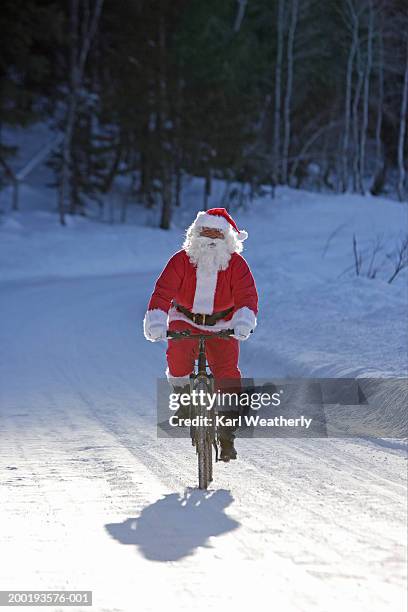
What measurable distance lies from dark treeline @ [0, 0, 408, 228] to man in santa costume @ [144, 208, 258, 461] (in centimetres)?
2399

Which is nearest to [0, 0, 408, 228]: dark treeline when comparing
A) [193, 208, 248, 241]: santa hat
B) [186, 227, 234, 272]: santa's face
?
[193, 208, 248, 241]: santa hat

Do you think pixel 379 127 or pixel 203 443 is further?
pixel 379 127

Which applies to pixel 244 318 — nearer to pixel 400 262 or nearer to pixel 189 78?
pixel 400 262

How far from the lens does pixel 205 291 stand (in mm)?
5934

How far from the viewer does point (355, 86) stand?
38.0 m

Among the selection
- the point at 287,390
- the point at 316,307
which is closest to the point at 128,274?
the point at 316,307

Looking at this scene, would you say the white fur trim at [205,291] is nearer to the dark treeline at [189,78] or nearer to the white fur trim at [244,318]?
the white fur trim at [244,318]

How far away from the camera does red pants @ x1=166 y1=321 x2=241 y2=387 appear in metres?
5.88

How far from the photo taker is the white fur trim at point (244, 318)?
5.61 m

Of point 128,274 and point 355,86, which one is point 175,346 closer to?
point 128,274

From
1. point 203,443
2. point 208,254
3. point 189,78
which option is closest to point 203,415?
point 203,443

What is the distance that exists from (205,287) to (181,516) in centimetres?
152

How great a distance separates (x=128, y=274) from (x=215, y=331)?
17.3 meters

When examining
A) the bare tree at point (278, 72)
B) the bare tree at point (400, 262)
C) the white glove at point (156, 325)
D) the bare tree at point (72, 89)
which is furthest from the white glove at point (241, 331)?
the bare tree at point (278, 72)
